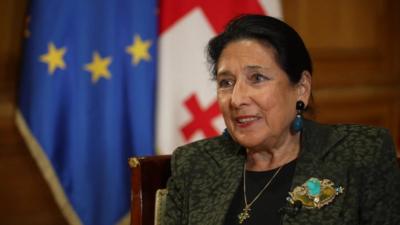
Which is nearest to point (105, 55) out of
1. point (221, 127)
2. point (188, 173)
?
point (221, 127)

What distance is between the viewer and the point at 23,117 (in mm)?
2148

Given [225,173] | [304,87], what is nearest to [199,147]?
[225,173]

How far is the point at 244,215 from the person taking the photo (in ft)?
4.87

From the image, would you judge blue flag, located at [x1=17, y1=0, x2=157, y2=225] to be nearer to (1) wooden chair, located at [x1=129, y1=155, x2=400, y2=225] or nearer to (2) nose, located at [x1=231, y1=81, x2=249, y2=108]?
(1) wooden chair, located at [x1=129, y1=155, x2=400, y2=225]

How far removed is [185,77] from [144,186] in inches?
31.2

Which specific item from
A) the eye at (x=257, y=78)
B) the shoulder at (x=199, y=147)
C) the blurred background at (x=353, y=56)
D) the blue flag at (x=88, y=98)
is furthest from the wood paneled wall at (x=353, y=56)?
the eye at (x=257, y=78)

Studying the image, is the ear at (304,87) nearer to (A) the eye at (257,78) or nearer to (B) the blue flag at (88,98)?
(A) the eye at (257,78)

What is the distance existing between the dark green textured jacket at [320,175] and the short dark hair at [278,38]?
208mm

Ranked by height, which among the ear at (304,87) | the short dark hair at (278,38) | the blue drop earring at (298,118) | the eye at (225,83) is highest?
the short dark hair at (278,38)

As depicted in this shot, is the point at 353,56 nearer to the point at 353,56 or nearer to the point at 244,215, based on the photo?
the point at 353,56

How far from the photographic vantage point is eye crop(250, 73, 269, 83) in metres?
1.47

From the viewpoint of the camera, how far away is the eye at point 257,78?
1.47 meters

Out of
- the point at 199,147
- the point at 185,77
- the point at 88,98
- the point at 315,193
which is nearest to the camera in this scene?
the point at 315,193

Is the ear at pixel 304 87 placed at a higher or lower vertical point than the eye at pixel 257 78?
lower
